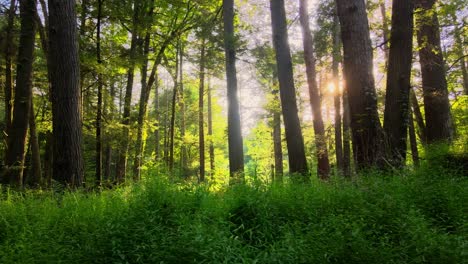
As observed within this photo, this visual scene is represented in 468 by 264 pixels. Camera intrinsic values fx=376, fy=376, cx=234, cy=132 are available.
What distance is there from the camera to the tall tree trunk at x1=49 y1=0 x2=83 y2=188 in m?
7.59

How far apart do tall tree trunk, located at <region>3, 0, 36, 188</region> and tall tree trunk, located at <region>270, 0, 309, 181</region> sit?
7.02m

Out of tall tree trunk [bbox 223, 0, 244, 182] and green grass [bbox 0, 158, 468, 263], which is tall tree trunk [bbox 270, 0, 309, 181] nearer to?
tall tree trunk [bbox 223, 0, 244, 182]

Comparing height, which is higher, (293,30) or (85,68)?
(293,30)

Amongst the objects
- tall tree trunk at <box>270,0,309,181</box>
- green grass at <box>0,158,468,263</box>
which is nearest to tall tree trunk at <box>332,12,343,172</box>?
tall tree trunk at <box>270,0,309,181</box>

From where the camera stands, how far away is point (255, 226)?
4414mm

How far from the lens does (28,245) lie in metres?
3.73

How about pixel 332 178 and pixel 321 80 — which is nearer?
pixel 332 178

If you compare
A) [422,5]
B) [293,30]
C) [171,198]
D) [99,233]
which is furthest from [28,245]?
[293,30]

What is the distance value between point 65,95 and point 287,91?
5748 mm

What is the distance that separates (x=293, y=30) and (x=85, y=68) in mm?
9732

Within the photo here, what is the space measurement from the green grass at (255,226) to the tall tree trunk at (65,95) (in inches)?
69.3

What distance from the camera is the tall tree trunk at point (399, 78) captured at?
307 inches

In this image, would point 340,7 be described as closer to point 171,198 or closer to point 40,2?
point 171,198

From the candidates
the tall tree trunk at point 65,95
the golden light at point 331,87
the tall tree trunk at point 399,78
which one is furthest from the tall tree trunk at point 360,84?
the golden light at point 331,87
